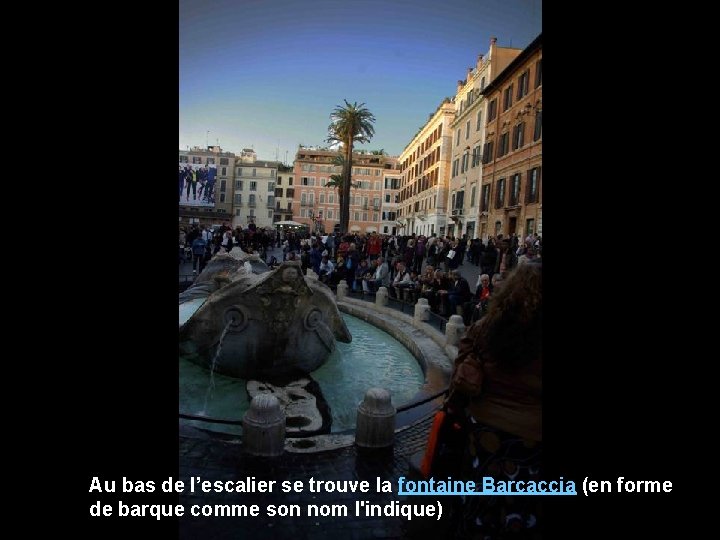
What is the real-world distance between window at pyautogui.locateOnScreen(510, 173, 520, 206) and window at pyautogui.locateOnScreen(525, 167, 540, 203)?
1.69 metres

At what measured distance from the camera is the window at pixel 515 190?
29484 millimetres

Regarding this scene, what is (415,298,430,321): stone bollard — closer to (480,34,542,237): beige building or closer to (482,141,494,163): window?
(480,34,542,237): beige building

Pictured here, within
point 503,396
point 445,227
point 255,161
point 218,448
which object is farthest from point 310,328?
point 255,161

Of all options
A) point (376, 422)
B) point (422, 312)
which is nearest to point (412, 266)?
point (422, 312)

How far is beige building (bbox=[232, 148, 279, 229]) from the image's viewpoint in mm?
86812

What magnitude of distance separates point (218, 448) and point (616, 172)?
14.4 ft

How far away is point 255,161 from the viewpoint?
89.4 m

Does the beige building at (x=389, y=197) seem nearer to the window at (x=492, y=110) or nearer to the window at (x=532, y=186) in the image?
the window at (x=492, y=110)

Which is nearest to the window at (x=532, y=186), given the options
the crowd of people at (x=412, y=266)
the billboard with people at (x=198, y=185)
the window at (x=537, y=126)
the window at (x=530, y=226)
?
the window at (x=530, y=226)

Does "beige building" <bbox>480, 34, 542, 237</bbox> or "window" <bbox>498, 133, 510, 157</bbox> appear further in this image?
"window" <bbox>498, 133, 510, 157</bbox>

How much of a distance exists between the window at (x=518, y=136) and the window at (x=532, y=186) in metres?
2.94

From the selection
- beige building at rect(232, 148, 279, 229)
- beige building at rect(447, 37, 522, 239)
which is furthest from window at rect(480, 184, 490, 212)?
beige building at rect(232, 148, 279, 229)

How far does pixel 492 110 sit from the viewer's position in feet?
116

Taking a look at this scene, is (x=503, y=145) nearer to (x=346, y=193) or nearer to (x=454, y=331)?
(x=346, y=193)
